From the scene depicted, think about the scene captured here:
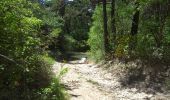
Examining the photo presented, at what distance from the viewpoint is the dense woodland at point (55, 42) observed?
9.55 m

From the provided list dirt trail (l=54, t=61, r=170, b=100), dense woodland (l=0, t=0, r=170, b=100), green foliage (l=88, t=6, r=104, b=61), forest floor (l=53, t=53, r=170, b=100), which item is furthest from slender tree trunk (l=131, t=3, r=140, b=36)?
green foliage (l=88, t=6, r=104, b=61)

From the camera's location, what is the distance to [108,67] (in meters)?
18.6

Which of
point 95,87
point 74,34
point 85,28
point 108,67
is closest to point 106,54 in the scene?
point 108,67

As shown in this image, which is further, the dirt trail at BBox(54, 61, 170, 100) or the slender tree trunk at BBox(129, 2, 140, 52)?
the slender tree trunk at BBox(129, 2, 140, 52)

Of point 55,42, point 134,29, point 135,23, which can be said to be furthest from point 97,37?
point 135,23

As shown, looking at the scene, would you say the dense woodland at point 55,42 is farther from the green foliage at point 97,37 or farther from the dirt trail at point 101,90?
the dirt trail at point 101,90

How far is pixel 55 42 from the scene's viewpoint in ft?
63.0

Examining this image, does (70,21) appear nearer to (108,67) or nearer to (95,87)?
(108,67)

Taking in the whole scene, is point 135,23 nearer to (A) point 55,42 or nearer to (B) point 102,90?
(A) point 55,42

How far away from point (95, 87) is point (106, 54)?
674 centimetres

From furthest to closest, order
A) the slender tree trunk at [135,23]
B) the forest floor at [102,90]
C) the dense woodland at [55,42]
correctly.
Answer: the slender tree trunk at [135,23], the forest floor at [102,90], the dense woodland at [55,42]

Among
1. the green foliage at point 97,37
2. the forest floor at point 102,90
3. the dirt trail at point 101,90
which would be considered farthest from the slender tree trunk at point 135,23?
the green foliage at point 97,37

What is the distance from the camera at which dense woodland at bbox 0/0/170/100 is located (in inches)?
376

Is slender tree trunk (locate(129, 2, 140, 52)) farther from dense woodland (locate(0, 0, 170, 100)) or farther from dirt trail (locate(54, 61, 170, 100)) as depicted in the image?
dirt trail (locate(54, 61, 170, 100))
